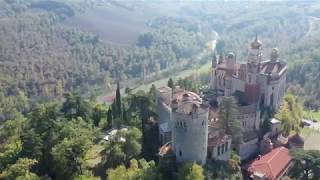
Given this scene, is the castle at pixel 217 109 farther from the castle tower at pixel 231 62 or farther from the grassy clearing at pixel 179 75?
the grassy clearing at pixel 179 75

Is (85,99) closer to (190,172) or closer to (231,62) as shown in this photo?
(231,62)

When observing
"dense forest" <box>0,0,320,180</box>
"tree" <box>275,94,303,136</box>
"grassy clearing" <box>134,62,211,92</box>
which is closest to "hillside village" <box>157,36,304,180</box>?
"tree" <box>275,94,303,136</box>

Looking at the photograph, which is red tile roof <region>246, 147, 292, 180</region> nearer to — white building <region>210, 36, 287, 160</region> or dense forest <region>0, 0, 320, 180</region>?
dense forest <region>0, 0, 320, 180</region>

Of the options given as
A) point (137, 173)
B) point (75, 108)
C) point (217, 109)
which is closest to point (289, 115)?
point (217, 109)

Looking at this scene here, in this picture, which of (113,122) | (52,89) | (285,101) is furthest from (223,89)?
(52,89)

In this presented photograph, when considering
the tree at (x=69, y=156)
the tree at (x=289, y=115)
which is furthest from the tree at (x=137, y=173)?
the tree at (x=289, y=115)

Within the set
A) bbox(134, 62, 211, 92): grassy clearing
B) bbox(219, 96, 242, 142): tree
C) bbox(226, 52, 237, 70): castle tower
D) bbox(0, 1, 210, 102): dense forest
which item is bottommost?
bbox(134, 62, 211, 92): grassy clearing
